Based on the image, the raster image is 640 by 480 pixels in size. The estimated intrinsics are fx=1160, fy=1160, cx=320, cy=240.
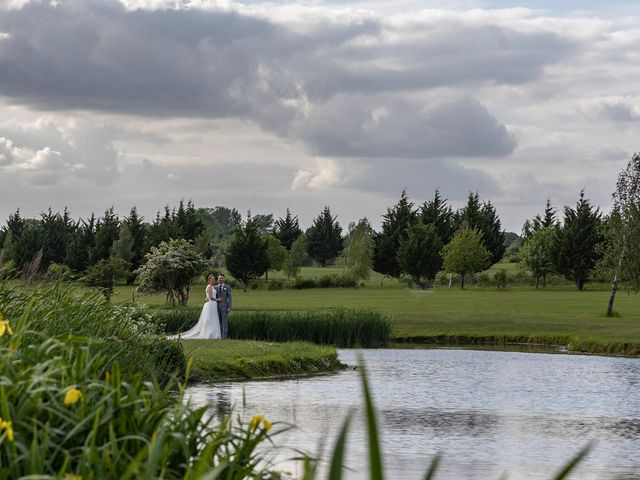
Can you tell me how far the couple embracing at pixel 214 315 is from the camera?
35.2 m

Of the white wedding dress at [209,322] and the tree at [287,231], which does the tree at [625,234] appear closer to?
the white wedding dress at [209,322]

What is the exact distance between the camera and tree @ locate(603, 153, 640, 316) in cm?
5312

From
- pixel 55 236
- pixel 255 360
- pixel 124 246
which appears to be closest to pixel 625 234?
pixel 255 360

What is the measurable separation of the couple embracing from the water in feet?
14.4

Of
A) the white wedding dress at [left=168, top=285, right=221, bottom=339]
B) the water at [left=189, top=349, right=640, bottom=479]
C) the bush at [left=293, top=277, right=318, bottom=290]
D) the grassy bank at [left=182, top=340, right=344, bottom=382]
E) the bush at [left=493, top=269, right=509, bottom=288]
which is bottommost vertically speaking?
the water at [left=189, top=349, right=640, bottom=479]

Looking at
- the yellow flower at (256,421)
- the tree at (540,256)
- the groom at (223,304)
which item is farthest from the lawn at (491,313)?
the yellow flower at (256,421)

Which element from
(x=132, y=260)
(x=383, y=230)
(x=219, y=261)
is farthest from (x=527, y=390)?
(x=219, y=261)

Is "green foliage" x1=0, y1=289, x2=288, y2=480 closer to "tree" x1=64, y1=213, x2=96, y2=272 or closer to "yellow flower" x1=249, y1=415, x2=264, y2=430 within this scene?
"yellow flower" x1=249, y1=415, x2=264, y2=430

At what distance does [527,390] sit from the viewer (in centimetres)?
2472

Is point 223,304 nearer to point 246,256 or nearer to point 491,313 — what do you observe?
point 491,313

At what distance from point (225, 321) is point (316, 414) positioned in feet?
55.0

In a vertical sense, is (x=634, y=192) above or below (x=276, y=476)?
above

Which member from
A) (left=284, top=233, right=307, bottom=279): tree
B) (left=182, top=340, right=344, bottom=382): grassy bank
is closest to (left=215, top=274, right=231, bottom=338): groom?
(left=182, top=340, right=344, bottom=382): grassy bank

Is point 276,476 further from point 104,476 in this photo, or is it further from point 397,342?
point 397,342
